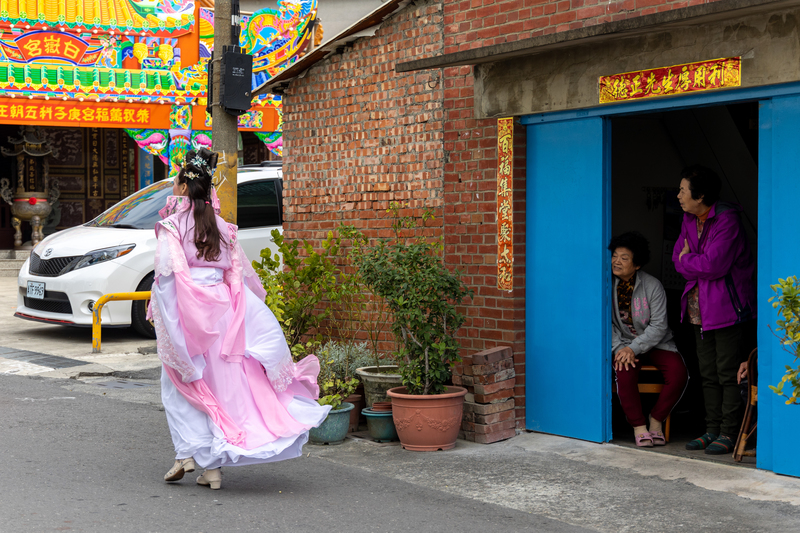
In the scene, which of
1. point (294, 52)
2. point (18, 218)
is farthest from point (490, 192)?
point (18, 218)

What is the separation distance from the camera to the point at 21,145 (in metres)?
19.6

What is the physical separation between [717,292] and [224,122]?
3950 mm

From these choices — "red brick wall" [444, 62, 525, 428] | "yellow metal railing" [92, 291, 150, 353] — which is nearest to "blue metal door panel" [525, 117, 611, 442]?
"red brick wall" [444, 62, 525, 428]

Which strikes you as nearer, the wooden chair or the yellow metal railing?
the wooden chair

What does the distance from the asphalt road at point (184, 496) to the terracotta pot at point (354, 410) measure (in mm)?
513

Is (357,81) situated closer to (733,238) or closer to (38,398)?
(733,238)

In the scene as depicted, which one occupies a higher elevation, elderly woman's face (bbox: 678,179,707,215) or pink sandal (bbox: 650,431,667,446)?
elderly woman's face (bbox: 678,179,707,215)

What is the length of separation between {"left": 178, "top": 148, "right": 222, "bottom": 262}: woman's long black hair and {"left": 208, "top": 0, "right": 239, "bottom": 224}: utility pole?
68.7 inches

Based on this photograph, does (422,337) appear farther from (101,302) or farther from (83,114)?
(83,114)

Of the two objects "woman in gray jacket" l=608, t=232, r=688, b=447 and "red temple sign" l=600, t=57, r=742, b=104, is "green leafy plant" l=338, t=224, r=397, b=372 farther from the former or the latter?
"red temple sign" l=600, t=57, r=742, b=104

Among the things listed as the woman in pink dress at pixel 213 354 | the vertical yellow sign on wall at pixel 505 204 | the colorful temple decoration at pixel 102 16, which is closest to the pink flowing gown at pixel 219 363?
the woman in pink dress at pixel 213 354

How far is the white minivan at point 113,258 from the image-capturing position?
34.7ft

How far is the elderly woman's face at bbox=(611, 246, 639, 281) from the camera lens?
6.34 meters

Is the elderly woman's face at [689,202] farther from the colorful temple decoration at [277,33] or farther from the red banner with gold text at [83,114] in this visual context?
the red banner with gold text at [83,114]
